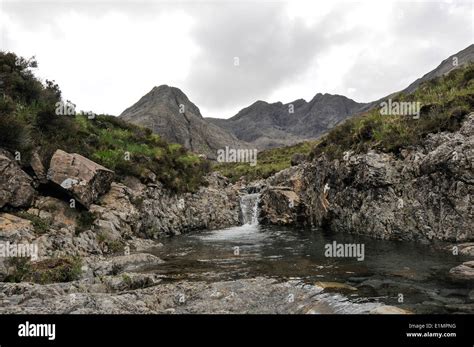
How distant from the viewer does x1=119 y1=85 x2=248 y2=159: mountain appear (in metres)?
106

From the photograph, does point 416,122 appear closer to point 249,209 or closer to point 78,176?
point 249,209

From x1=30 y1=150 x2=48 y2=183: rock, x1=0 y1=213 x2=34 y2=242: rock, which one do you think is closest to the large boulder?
x1=30 y1=150 x2=48 y2=183: rock

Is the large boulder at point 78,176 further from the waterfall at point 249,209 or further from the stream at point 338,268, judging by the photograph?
the waterfall at point 249,209

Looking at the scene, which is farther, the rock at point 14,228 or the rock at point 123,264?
the rock at point 14,228

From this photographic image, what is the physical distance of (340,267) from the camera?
13234mm

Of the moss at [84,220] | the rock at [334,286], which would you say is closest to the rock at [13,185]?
the moss at [84,220]

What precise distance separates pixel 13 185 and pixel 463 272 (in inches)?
710

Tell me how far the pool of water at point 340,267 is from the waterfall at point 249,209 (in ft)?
34.5

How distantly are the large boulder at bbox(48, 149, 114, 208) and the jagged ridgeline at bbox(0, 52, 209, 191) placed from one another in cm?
78

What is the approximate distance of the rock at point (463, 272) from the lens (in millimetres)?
10656

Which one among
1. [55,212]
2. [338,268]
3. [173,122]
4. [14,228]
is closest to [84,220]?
[55,212]

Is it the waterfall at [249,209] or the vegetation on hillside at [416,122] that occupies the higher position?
the vegetation on hillside at [416,122]
